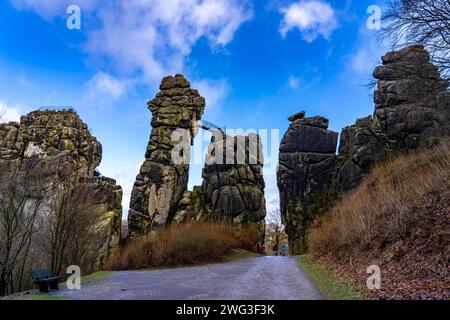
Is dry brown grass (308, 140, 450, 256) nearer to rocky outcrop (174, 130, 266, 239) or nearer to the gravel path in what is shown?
the gravel path

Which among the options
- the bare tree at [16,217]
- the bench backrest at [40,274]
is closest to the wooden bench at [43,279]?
the bench backrest at [40,274]

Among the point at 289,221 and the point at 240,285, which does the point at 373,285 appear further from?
the point at 289,221

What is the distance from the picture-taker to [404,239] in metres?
9.66

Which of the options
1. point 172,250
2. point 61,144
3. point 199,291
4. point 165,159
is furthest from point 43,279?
point 61,144

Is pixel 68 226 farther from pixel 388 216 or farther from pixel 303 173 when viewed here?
pixel 303 173

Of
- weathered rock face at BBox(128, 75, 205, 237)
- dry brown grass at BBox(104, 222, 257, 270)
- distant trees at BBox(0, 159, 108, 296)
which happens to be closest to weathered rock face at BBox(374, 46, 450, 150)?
dry brown grass at BBox(104, 222, 257, 270)

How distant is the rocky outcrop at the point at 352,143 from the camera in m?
25.3

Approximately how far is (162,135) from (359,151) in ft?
73.1

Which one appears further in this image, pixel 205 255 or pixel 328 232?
pixel 205 255

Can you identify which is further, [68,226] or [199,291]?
[68,226]

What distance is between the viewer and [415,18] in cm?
1210

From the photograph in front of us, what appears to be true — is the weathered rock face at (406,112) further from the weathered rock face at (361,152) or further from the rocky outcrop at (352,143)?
the weathered rock face at (361,152)

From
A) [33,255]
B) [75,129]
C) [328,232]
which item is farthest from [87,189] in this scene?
[75,129]

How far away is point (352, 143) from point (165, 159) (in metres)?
20.6
